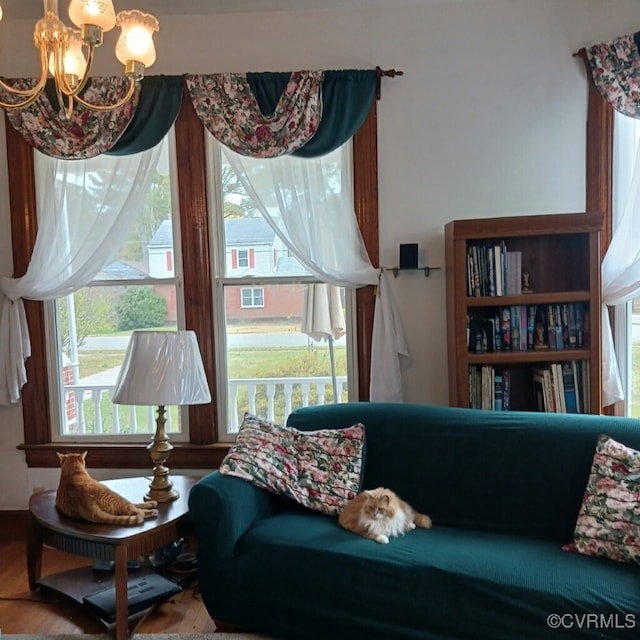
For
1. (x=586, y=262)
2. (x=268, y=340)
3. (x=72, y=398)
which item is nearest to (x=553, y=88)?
(x=586, y=262)

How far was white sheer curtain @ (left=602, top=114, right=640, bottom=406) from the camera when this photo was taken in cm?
294

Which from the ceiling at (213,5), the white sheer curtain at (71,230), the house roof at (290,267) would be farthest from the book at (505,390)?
the white sheer curtain at (71,230)

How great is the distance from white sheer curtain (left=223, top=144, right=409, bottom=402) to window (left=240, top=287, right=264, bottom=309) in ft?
1.10

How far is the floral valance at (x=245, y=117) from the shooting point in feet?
9.82

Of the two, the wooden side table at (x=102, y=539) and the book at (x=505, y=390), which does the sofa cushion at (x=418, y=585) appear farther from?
the book at (x=505, y=390)

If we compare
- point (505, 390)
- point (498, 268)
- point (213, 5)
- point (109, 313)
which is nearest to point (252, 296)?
point (109, 313)

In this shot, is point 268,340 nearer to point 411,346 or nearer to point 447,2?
point 411,346

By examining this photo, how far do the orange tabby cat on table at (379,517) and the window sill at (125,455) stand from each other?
3.62 ft

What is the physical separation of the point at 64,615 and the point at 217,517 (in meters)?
0.94

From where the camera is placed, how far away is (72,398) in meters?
3.37

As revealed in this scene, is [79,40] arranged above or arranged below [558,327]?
above

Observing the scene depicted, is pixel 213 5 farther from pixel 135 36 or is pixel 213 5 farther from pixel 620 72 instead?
pixel 620 72

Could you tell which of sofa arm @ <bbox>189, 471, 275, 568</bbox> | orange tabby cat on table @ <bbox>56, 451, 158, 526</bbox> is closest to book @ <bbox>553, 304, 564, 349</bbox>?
sofa arm @ <bbox>189, 471, 275, 568</bbox>

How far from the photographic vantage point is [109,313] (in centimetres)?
331
